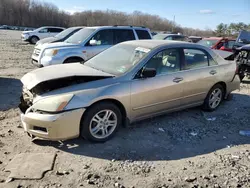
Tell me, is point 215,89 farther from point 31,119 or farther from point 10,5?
point 10,5

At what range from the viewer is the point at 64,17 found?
255ft

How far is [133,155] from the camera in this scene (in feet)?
12.5

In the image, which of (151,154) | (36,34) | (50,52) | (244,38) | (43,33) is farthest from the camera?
(43,33)

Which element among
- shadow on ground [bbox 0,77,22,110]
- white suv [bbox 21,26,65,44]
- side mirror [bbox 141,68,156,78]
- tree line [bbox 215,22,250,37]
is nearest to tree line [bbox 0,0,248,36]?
tree line [bbox 215,22,250,37]

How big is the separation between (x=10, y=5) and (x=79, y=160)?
7880 cm

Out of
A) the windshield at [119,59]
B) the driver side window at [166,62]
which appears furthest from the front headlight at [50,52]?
the driver side window at [166,62]

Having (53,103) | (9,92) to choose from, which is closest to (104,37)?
(9,92)

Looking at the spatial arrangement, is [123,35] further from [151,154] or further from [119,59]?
[151,154]

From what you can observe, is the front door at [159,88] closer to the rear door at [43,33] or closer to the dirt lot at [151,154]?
the dirt lot at [151,154]

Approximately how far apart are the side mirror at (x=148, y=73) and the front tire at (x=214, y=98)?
1909 millimetres

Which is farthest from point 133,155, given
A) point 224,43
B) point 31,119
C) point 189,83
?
point 224,43

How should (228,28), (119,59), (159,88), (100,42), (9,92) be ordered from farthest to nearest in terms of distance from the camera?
(228,28), (100,42), (9,92), (119,59), (159,88)

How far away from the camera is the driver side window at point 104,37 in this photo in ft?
28.9

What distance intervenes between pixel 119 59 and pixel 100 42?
434 cm
